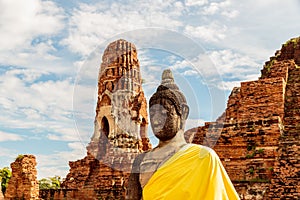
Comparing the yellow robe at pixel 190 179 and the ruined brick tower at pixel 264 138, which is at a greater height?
the ruined brick tower at pixel 264 138

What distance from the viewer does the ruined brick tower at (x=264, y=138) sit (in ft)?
36.9

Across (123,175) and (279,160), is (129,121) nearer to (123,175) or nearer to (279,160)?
(123,175)

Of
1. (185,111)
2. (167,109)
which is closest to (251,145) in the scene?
(185,111)

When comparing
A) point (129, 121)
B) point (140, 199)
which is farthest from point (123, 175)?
point (140, 199)

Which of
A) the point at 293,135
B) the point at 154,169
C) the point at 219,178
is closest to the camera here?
the point at 219,178

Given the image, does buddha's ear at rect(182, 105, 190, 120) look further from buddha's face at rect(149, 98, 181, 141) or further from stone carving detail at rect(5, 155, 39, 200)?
stone carving detail at rect(5, 155, 39, 200)

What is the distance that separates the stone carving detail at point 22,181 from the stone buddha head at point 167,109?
2000cm

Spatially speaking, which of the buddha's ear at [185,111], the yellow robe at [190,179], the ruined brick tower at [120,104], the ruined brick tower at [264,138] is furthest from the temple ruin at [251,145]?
the yellow robe at [190,179]

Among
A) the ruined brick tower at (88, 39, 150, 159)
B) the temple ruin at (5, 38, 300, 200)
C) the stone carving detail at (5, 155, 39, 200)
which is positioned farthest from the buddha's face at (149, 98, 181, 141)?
the ruined brick tower at (88, 39, 150, 159)

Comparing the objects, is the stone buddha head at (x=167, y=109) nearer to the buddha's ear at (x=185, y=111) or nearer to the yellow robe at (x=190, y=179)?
the buddha's ear at (x=185, y=111)

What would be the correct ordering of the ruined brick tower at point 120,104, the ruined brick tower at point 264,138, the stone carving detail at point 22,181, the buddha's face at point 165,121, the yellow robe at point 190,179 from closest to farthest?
the yellow robe at point 190,179 < the buddha's face at point 165,121 < the ruined brick tower at point 264,138 < the stone carving detail at point 22,181 < the ruined brick tower at point 120,104

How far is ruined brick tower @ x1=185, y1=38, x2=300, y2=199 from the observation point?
443 inches

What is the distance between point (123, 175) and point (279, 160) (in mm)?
13912

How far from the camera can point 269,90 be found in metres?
15.0
